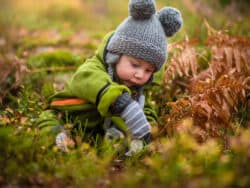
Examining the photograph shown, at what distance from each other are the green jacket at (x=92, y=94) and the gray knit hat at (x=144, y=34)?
0.73 ft

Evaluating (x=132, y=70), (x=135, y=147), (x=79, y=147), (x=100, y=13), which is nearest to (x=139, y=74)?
(x=132, y=70)

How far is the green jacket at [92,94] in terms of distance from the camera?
3.18 metres

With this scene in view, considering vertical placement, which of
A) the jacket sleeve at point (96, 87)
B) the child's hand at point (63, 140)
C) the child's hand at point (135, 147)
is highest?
the jacket sleeve at point (96, 87)

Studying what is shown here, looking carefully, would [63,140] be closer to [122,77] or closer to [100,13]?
[122,77]

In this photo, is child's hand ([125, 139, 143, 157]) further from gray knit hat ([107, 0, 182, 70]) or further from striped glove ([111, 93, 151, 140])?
gray knit hat ([107, 0, 182, 70])

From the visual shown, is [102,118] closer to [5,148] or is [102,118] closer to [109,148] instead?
[109,148]

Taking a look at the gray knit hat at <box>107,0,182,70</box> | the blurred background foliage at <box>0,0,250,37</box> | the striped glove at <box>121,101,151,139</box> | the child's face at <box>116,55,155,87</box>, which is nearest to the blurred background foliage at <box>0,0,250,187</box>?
the blurred background foliage at <box>0,0,250,37</box>

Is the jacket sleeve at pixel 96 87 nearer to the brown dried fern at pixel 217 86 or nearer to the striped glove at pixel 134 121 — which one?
the striped glove at pixel 134 121

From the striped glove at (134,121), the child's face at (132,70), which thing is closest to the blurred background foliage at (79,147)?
the striped glove at (134,121)

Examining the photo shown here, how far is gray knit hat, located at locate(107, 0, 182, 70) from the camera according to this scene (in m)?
3.33

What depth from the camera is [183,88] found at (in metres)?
4.68

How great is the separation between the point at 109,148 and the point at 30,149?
0.52m

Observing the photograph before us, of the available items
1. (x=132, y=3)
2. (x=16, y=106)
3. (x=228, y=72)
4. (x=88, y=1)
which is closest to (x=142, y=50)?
(x=132, y=3)

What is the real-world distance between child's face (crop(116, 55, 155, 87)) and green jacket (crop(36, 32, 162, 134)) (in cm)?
10
